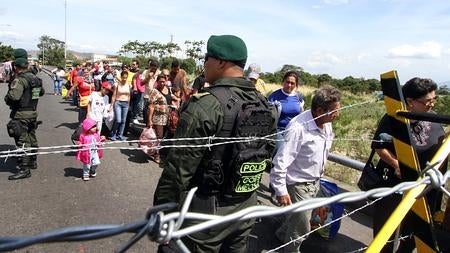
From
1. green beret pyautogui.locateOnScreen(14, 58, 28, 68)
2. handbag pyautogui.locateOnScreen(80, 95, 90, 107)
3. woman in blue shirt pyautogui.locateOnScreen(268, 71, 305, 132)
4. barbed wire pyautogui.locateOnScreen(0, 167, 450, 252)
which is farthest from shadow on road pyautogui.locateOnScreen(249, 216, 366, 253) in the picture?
handbag pyautogui.locateOnScreen(80, 95, 90, 107)

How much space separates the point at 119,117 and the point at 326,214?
5.90m

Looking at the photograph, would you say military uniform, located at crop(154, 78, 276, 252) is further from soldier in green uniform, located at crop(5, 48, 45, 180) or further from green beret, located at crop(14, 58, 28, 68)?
green beret, located at crop(14, 58, 28, 68)

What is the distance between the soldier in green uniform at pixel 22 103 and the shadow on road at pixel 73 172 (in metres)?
0.54

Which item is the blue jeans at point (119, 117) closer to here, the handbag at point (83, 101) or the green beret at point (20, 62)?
the handbag at point (83, 101)

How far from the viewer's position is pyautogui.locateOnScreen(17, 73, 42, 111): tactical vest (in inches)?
237

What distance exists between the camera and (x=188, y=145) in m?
2.17

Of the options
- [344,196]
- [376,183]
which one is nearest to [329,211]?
[376,183]

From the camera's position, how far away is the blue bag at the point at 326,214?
4188mm

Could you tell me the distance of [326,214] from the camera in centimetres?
423

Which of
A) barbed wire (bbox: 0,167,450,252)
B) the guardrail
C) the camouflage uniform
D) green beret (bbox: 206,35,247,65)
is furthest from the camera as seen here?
the camouflage uniform

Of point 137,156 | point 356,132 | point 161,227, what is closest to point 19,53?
point 137,156

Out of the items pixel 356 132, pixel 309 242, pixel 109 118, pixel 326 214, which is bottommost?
pixel 356 132

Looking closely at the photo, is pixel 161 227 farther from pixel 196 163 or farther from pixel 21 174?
pixel 21 174

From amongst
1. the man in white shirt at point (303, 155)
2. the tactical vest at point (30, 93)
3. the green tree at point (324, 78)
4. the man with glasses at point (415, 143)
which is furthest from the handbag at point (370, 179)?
the green tree at point (324, 78)
